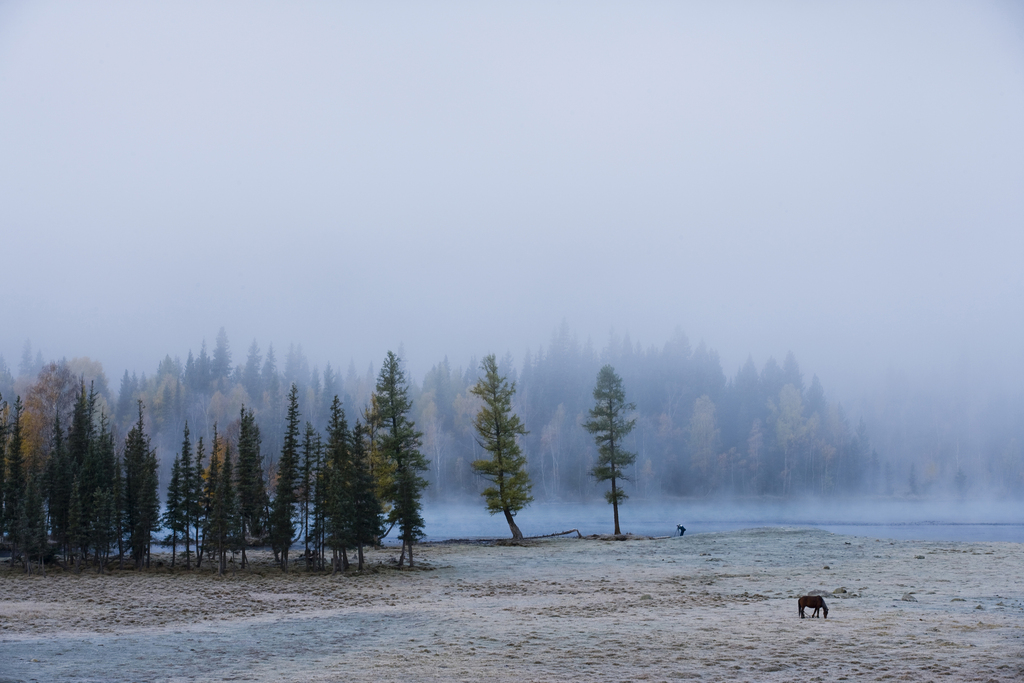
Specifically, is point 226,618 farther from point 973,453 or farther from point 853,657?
point 973,453

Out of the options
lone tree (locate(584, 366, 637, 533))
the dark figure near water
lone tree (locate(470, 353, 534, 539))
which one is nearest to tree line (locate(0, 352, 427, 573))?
lone tree (locate(470, 353, 534, 539))

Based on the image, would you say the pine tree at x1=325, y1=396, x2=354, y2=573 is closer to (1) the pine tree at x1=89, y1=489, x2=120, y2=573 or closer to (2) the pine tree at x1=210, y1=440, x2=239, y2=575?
(2) the pine tree at x1=210, y1=440, x2=239, y2=575

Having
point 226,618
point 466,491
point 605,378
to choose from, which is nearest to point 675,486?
point 466,491

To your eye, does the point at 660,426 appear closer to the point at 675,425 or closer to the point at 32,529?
the point at 675,425

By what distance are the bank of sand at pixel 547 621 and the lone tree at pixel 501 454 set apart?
15466 mm

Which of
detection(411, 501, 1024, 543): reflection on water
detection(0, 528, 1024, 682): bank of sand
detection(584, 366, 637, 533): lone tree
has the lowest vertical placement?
detection(411, 501, 1024, 543): reflection on water

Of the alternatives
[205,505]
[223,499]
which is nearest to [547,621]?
[223,499]

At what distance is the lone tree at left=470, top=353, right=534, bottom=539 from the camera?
58.9 metres

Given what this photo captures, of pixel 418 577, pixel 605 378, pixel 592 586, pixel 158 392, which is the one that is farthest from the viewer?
pixel 158 392

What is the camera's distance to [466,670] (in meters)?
16.2

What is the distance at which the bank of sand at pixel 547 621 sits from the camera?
1611 centimetres

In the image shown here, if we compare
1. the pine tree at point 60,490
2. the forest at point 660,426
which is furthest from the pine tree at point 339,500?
the forest at point 660,426

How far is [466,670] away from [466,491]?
110 meters

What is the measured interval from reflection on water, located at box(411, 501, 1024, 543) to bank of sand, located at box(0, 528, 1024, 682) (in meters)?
34.3
